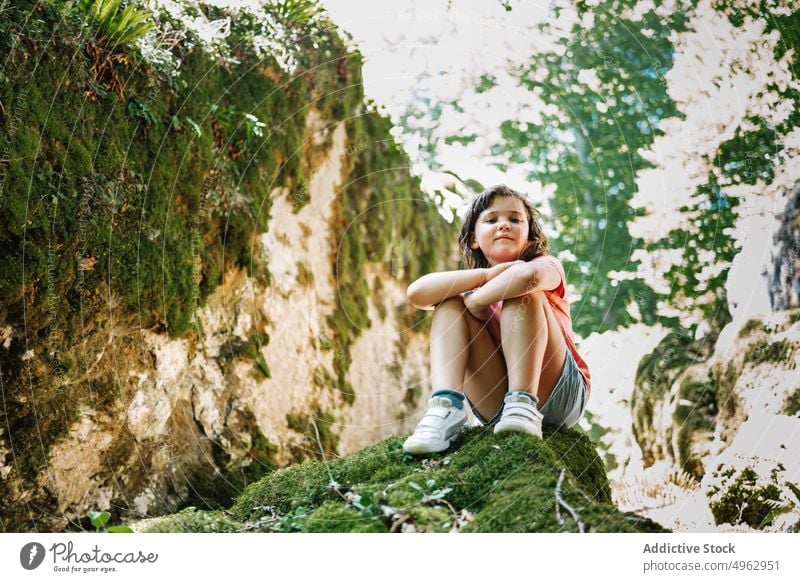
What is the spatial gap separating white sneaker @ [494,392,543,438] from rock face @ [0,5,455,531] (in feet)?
4.01

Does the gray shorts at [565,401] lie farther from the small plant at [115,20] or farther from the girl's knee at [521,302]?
the small plant at [115,20]

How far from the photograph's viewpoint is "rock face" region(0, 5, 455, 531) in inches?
75.7

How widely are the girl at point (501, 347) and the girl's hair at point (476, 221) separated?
9cm

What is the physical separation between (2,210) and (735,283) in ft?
9.03

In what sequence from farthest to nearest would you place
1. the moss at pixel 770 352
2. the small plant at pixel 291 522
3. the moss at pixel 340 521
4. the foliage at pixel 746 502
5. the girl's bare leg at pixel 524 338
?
the moss at pixel 770 352 < the foliage at pixel 746 502 < the girl's bare leg at pixel 524 338 < the small plant at pixel 291 522 < the moss at pixel 340 521

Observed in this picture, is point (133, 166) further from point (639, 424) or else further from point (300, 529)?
point (639, 424)

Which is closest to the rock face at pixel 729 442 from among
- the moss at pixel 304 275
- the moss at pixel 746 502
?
the moss at pixel 746 502

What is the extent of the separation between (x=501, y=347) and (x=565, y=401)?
11.1 inches

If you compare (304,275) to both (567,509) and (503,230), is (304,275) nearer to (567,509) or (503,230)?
(503,230)

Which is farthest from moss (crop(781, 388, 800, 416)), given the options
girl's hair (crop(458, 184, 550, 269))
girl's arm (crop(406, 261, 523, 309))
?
girl's arm (crop(406, 261, 523, 309))

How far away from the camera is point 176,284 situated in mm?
2379

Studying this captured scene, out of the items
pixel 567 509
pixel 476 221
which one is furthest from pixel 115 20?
pixel 567 509

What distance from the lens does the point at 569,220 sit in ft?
14.0

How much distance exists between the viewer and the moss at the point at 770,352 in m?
2.57
